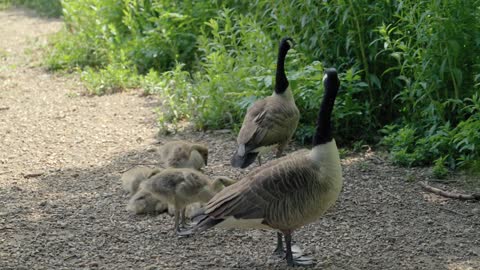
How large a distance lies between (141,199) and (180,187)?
64cm

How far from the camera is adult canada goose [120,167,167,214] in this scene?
6.50m

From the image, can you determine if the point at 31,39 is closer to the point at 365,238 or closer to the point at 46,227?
the point at 46,227

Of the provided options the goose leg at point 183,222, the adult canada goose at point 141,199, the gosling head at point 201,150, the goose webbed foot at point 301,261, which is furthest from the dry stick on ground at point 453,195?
the adult canada goose at point 141,199

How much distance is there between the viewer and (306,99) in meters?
8.13

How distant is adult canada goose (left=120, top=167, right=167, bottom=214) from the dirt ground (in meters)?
0.07

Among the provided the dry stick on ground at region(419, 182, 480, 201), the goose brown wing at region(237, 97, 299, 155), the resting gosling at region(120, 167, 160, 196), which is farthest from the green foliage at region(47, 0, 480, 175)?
the resting gosling at region(120, 167, 160, 196)

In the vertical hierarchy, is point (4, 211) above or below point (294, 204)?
below

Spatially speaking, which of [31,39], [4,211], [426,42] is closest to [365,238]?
[426,42]

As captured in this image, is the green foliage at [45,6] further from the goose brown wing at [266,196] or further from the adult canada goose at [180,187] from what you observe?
the goose brown wing at [266,196]

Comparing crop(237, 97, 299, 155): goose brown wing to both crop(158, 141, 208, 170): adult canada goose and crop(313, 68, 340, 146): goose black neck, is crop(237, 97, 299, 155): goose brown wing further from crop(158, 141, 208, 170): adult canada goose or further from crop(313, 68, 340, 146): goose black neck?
crop(313, 68, 340, 146): goose black neck

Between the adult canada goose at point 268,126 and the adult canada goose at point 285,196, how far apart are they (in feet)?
5.16

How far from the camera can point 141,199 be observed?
21.4 ft

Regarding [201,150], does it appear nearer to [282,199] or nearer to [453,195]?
[282,199]

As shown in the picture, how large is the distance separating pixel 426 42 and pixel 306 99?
4.57ft
